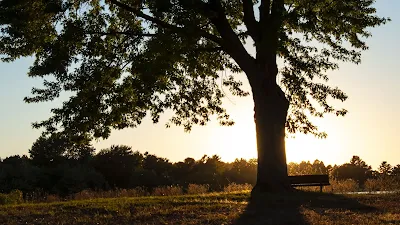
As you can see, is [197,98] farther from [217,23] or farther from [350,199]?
[350,199]

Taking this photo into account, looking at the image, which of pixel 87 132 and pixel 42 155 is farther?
pixel 42 155

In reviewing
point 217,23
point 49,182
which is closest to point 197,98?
point 217,23

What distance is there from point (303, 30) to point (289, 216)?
8.17 meters

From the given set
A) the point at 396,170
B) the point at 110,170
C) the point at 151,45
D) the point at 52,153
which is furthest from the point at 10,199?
the point at 52,153

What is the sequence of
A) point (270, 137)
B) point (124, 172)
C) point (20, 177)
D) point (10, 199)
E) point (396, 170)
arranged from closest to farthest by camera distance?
point (270, 137) → point (10, 199) → point (396, 170) → point (20, 177) → point (124, 172)

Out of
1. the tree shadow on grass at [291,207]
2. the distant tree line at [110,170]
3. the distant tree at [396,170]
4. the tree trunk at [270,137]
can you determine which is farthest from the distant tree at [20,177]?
the tree shadow on grass at [291,207]

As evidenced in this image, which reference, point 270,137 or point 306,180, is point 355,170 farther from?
point 270,137

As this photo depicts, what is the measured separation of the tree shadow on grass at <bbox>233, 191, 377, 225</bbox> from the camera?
12555 millimetres

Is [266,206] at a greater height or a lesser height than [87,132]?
lesser

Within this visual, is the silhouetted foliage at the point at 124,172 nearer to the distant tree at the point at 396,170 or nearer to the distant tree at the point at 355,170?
the distant tree at the point at 355,170

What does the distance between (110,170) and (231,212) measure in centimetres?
4986

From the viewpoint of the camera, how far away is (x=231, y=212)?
13961mm

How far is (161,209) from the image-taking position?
1474 cm

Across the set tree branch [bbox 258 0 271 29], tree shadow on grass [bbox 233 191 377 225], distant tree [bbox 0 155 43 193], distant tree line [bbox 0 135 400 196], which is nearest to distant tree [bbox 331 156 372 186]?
distant tree line [bbox 0 135 400 196]
